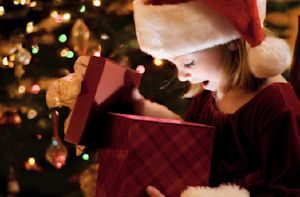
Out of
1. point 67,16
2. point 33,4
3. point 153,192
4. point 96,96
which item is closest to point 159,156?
point 153,192

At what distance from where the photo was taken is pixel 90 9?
1.96 m

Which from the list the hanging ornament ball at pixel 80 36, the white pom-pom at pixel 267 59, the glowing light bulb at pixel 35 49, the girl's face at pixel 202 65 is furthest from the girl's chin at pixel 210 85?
the glowing light bulb at pixel 35 49

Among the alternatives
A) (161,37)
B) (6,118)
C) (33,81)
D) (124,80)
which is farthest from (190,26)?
(6,118)

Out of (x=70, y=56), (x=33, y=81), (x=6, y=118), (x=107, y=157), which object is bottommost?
(x=6, y=118)

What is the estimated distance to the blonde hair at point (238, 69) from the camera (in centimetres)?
98

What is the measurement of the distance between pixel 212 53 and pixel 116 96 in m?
0.21

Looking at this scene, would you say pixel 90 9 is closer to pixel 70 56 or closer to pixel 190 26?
pixel 70 56

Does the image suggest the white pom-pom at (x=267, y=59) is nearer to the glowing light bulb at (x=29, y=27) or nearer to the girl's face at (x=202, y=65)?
the girl's face at (x=202, y=65)

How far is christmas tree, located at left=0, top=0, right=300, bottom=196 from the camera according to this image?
1848 millimetres

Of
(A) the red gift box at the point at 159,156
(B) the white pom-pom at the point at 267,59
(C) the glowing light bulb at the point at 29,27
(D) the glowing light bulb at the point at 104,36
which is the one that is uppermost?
(B) the white pom-pom at the point at 267,59

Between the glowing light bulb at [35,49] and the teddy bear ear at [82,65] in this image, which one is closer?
the teddy bear ear at [82,65]

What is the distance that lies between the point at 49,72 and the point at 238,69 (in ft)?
3.85

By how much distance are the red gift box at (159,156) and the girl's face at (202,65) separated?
14 cm

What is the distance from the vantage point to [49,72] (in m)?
2.02
